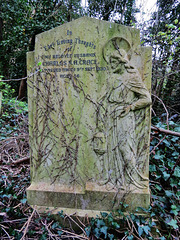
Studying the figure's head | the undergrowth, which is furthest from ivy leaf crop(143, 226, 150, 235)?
the figure's head

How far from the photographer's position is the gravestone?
7.98ft

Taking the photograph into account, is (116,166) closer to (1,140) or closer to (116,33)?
(116,33)

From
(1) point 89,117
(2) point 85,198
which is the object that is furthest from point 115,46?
(2) point 85,198

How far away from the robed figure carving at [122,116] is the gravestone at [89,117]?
0.04ft

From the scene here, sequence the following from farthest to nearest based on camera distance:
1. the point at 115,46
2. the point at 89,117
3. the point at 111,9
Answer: the point at 111,9
the point at 89,117
the point at 115,46

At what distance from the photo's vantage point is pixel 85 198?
102 inches

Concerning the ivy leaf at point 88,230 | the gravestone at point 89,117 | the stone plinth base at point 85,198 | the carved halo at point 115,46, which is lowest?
the ivy leaf at point 88,230

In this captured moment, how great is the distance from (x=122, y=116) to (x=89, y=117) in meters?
0.47

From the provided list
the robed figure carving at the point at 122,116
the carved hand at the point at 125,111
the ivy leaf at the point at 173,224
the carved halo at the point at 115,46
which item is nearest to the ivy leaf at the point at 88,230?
the robed figure carving at the point at 122,116

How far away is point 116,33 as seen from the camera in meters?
2.39

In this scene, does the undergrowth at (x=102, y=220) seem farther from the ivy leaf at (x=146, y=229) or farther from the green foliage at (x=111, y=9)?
the green foliage at (x=111, y=9)

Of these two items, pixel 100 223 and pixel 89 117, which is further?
pixel 89 117

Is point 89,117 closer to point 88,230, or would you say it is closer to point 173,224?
point 88,230

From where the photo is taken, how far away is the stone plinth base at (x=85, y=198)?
99.7 inches
